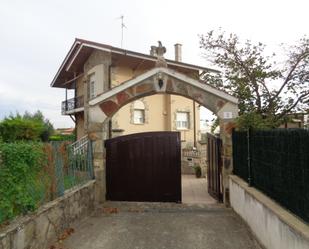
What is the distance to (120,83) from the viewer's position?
15203 mm

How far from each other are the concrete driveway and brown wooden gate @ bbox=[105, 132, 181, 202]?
63cm

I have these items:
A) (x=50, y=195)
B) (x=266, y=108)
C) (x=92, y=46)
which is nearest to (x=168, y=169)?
(x=50, y=195)

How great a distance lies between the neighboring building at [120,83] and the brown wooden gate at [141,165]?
6888 mm

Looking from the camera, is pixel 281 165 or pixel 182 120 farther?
pixel 182 120

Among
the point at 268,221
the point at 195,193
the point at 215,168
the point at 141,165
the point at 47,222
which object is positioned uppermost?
the point at 141,165

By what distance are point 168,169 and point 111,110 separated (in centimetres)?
245

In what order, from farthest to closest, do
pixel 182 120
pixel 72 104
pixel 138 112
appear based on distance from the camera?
pixel 72 104
pixel 182 120
pixel 138 112

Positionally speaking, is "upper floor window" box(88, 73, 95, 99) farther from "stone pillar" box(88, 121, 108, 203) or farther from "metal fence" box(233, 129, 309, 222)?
"metal fence" box(233, 129, 309, 222)

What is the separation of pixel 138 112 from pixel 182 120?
3679 mm

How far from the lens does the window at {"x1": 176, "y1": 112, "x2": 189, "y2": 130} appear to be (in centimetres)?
1994

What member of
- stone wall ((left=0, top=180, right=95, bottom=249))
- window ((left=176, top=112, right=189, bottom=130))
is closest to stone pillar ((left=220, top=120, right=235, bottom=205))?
stone wall ((left=0, top=180, right=95, bottom=249))

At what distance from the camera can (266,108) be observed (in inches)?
423

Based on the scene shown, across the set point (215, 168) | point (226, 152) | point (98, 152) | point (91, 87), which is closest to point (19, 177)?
point (98, 152)

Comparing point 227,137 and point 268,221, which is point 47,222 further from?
point 227,137
